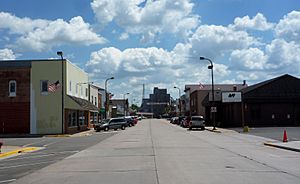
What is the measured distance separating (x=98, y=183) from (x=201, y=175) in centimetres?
332

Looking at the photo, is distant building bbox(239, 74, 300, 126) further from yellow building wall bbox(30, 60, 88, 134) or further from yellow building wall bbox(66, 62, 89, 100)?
yellow building wall bbox(30, 60, 88, 134)

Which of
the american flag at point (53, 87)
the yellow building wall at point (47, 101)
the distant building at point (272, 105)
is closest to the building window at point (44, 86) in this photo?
the yellow building wall at point (47, 101)

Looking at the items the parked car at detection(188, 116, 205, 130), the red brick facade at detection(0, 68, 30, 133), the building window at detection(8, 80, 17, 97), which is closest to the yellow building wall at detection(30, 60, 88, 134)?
the red brick facade at detection(0, 68, 30, 133)

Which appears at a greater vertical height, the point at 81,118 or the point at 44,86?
the point at 44,86

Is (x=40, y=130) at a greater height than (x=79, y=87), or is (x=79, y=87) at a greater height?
A: (x=79, y=87)

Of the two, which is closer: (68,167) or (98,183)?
(98,183)

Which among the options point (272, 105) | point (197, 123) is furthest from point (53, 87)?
point (272, 105)

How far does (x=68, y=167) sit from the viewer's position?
1708cm

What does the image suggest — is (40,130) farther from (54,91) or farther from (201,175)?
(201,175)

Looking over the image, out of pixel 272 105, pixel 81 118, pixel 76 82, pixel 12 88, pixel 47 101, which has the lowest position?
pixel 81 118

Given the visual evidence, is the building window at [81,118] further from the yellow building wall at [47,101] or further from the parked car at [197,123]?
the parked car at [197,123]

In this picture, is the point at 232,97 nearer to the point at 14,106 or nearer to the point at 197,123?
the point at 197,123

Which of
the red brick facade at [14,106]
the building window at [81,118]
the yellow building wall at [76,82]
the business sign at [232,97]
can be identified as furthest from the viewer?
the building window at [81,118]

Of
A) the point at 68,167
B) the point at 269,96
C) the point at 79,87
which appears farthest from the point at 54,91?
the point at 68,167
